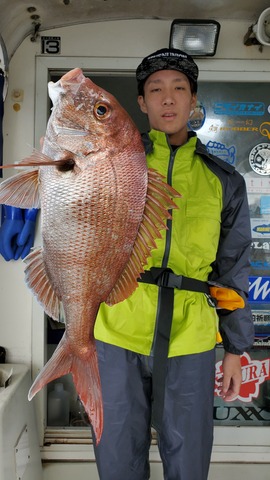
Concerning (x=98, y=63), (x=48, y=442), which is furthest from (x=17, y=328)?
(x=98, y=63)

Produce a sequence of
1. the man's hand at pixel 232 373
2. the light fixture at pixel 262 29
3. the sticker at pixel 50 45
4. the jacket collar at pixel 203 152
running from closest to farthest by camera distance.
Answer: the jacket collar at pixel 203 152 < the man's hand at pixel 232 373 < the light fixture at pixel 262 29 < the sticker at pixel 50 45

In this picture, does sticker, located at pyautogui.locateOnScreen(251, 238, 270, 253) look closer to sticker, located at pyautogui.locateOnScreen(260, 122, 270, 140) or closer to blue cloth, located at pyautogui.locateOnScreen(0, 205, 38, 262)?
sticker, located at pyautogui.locateOnScreen(260, 122, 270, 140)

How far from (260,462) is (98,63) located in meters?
2.89

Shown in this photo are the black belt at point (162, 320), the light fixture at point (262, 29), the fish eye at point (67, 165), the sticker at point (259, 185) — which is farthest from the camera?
the sticker at point (259, 185)

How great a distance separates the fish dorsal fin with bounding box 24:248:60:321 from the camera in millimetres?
1293

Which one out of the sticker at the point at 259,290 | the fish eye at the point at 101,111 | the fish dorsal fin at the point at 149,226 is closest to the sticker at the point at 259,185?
the sticker at the point at 259,290

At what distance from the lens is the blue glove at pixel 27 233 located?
2.72 metres

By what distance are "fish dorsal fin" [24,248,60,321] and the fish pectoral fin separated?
6.0 inches

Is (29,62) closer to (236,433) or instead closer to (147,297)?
(147,297)

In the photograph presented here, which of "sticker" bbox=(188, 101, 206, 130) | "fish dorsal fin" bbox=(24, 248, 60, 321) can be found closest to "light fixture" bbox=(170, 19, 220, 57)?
"sticker" bbox=(188, 101, 206, 130)

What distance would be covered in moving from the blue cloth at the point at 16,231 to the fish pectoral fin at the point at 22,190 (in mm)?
1488

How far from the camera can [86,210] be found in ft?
3.90

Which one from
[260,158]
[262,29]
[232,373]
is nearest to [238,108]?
[260,158]

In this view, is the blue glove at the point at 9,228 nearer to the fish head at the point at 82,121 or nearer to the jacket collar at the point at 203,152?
the jacket collar at the point at 203,152
